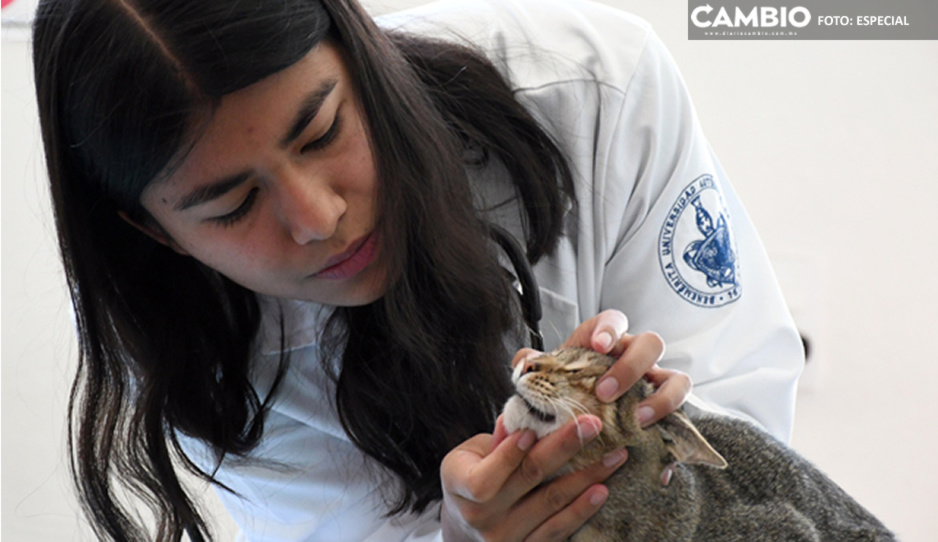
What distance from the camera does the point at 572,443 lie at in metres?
0.79

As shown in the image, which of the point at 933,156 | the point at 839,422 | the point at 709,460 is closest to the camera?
the point at 709,460

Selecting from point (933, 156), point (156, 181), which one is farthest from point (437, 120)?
point (933, 156)

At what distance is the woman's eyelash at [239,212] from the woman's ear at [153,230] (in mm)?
113

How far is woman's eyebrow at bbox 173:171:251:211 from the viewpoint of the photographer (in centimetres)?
85

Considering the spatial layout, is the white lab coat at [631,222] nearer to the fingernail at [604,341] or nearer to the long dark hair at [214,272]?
the long dark hair at [214,272]

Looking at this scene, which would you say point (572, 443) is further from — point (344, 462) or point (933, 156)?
point (933, 156)

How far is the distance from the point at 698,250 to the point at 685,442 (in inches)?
13.8

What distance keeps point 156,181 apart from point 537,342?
49 cm

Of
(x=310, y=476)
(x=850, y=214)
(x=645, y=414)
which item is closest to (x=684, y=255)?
(x=645, y=414)

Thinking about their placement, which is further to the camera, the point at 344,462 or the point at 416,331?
the point at 344,462

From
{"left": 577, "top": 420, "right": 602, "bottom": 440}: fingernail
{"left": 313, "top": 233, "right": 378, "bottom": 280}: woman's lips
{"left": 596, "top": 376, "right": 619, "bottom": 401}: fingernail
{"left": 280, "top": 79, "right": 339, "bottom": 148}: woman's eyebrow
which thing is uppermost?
{"left": 280, "top": 79, "right": 339, "bottom": 148}: woman's eyebrow

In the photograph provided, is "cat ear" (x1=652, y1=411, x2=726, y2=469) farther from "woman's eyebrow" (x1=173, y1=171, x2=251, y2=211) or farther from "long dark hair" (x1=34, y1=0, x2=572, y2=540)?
"woman's eyebrow" (x1=173, y1=171, x2=251, y2=211)

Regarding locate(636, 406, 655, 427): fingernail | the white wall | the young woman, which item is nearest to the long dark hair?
the young woman

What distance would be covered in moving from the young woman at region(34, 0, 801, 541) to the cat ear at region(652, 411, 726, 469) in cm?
2
